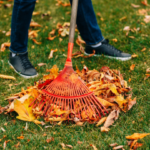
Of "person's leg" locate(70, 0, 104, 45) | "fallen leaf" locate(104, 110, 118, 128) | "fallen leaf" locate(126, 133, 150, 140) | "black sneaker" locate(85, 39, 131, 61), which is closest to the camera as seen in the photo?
"fallen leaf" locate(126, 133, 150, 140)

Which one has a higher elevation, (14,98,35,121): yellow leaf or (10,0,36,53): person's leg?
(10,0,36,53): person's leg

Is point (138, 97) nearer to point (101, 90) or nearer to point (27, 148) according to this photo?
point (101, 90)

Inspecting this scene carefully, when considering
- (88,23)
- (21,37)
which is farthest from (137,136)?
(21,37)

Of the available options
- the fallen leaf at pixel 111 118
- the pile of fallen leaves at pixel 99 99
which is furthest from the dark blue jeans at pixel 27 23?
the fallen leaf at pixel 111 118

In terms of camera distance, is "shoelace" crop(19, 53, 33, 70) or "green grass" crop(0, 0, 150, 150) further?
"shoelace" crop(19, 53, 33, 70)

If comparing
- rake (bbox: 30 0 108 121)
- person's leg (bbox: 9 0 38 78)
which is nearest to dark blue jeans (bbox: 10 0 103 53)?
person's leg (bbox: 9 0 38 78)

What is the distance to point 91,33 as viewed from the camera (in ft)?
9.14

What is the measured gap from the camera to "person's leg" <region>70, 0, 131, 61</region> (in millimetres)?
2646

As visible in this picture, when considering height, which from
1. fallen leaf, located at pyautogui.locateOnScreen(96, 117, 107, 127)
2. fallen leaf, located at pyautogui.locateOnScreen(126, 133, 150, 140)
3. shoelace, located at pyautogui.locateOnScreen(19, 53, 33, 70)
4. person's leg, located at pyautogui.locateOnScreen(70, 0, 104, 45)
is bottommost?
fallen leaf, located at pyautogui.locateOnScreen(96, 117, 107, 127)

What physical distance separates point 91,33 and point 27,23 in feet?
2.65

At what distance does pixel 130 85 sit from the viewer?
2.31 meters

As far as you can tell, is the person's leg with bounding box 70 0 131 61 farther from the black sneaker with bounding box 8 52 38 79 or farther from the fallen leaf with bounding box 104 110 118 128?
the fallen leaf with bounding box 104 110 118 128

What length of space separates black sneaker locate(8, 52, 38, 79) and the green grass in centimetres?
7

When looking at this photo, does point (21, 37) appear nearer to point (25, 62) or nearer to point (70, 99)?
point (25, 62)
